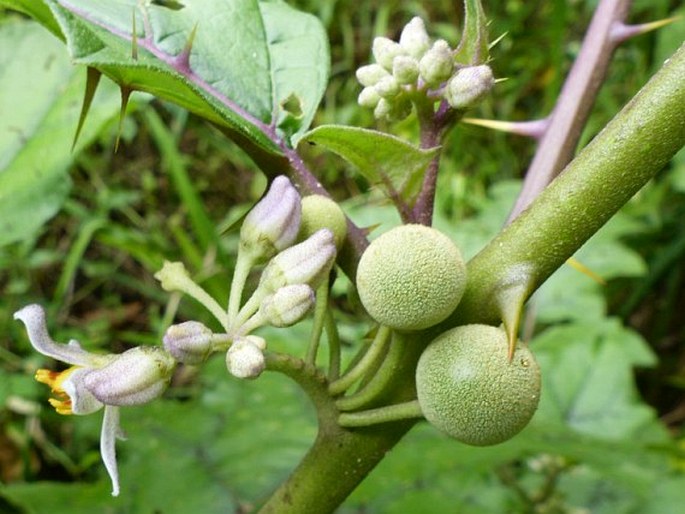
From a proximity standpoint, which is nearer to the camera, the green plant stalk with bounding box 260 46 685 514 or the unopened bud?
the green plant stalk with bounding box 260 46 685 514

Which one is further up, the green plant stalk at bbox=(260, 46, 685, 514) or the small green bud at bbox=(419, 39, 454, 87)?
the small green bud at bbox=(419, 39, 454, 87)

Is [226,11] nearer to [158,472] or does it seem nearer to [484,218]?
[158,472]

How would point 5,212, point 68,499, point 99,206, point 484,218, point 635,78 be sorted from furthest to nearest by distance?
1. point 635,78
2. point 99,206
3. point 484,218
4. point 68,499
5. point 5,212

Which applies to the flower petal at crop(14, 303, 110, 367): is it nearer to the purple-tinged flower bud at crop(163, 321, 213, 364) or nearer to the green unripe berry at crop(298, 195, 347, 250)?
the purple-tinged flower bud at crop(163, 321, 213, 364)

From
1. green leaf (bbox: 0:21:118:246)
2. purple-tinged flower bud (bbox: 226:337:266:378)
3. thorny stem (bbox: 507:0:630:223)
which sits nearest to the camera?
purple-tinged flower bud (bbox: 226:337:266:378)

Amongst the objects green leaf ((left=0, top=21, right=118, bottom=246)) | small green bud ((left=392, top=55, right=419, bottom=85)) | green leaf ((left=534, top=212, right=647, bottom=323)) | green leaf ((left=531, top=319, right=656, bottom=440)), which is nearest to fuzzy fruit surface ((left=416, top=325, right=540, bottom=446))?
small green bud ((left=392, top=55, right=419, bottom=85))

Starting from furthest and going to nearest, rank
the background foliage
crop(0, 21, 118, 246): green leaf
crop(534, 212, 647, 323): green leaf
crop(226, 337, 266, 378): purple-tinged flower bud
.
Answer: crop(534, 212, 647, 323): green leaf → the background foliage → crop(0, 21, 118, 246): green leaf → crop(226, 337, 266, 378): purple-tinged flower bud

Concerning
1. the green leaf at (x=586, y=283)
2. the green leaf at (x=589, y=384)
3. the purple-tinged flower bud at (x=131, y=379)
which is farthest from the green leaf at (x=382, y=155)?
the green leaf at (x=586, y=283)

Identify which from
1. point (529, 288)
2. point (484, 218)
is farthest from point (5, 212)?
point (484, 218)
